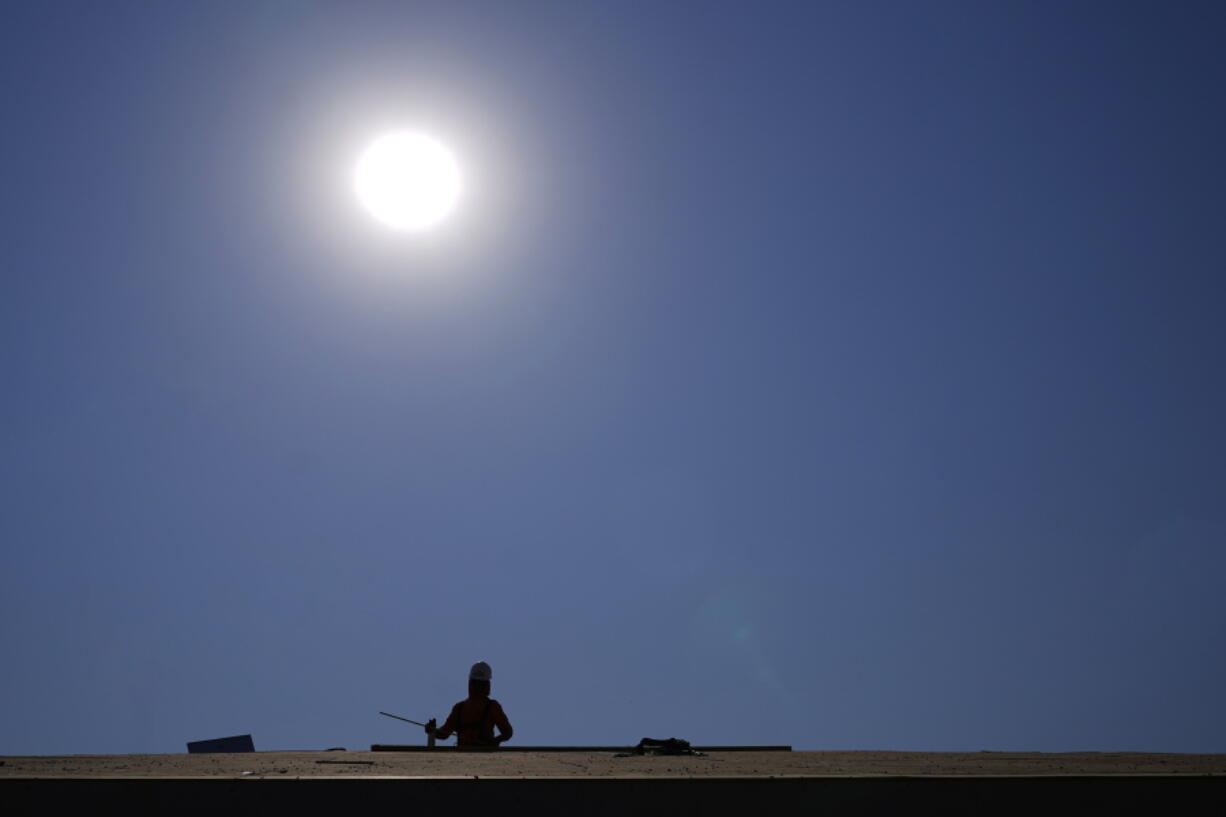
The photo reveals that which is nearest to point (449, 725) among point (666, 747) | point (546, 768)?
point (666, 747)

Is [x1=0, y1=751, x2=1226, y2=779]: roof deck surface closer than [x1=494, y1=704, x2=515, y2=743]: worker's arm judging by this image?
Yes

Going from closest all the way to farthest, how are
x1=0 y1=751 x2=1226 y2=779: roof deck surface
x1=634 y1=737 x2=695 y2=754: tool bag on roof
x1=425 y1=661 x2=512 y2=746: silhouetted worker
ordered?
x1=0 y1=751 x2=1226 y2=779: roof deck surface < x1=634 y1=737 x2=695 y2=754: tool bag on roof < x1=425 y1=661 x2=512 y2=746: silhouetted worker

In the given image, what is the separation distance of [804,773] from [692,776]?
87cm

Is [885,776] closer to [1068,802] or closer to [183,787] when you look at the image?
[1068,802]

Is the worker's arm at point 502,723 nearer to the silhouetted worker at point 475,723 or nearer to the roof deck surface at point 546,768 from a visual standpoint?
the silhouetted worker at point 475,723

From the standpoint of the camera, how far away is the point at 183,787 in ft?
18.2

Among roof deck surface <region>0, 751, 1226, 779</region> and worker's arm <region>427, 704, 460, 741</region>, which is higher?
worker's arm <region>427, 704, 460, 741</region>

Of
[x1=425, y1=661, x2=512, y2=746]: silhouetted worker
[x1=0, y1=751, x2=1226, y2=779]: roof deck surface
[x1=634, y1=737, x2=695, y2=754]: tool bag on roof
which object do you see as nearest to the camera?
[x1=0, y1=751, x2=1226, y2=779]: roof deck surface

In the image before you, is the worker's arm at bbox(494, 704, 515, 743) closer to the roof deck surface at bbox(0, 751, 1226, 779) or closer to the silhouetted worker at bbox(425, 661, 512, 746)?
the silhouetted worker at bbox(425, 661, 512, 746)

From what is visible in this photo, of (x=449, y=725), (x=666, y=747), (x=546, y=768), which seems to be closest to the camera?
(x=546, y=768)

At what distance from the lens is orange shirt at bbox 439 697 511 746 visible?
14867 mm

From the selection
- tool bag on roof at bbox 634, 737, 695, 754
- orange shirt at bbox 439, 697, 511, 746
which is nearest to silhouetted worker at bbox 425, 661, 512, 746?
orange shirt at bbox 439, 697, 511, 746

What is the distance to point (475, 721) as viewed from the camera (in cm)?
1498

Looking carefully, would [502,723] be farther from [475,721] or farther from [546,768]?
[546,768]
